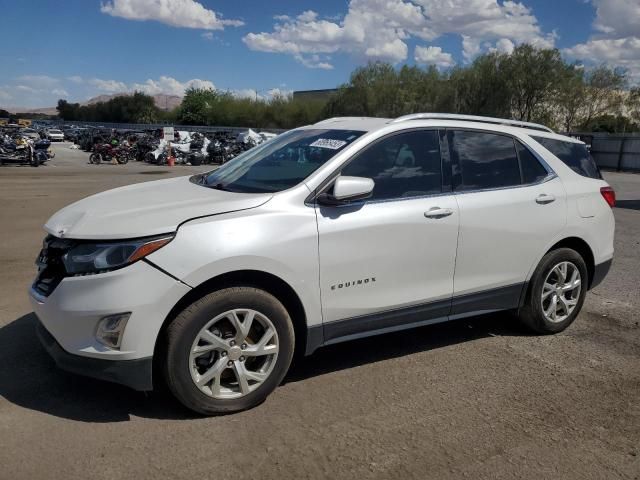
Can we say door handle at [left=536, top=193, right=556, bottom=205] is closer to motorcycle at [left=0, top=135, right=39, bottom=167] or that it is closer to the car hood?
the car hood

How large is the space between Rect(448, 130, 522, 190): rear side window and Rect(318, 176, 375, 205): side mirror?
936 millimetres

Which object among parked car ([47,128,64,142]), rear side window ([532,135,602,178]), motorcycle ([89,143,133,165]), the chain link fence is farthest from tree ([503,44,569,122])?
rear side window ([532,135,602,178])

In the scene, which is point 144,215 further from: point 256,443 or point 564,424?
point 564,424

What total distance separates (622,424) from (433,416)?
1126 mm

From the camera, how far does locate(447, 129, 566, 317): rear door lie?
13.6 ft

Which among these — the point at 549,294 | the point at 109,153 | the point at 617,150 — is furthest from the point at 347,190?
the point at 617,150

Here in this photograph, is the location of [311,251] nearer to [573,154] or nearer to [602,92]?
[573,154]

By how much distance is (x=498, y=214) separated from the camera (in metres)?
4.25

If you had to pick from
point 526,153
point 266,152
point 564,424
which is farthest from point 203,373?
point 526,153

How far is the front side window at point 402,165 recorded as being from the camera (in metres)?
3.80

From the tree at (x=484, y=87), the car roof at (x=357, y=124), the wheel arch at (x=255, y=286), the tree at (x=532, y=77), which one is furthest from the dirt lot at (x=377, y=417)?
the tree at (x=532, y=77)

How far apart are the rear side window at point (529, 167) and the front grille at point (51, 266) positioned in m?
3.37

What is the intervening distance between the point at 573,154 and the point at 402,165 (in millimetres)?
1901

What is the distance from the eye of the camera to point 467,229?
161 inches
